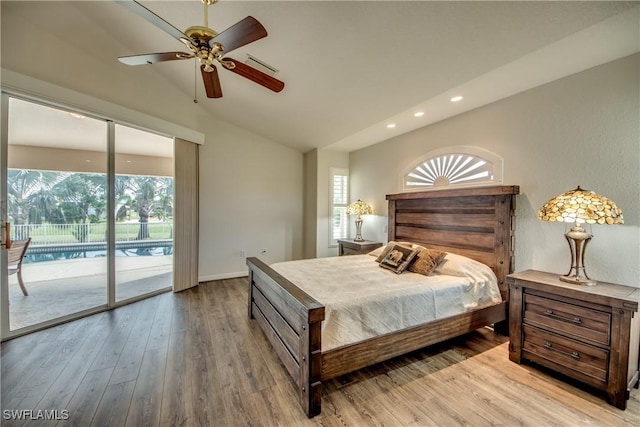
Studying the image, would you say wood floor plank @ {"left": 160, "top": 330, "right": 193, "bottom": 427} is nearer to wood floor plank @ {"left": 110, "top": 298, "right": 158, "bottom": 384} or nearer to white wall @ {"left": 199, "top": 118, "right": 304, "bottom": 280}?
wood floor plank @ {"left": 110, "top": 298, "right": 158, "bottom": 384}

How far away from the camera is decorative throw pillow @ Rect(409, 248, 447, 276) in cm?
269

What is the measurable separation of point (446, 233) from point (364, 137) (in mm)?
2085

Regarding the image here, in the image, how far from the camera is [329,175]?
5062 millimetres

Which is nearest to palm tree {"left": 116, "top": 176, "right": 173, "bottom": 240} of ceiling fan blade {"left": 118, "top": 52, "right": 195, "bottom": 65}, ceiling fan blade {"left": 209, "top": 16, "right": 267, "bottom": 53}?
ceiling fan blade {"left": 118, "top": 52, "right": 195, "bottom": 65}

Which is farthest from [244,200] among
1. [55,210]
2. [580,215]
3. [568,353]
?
[568,353]

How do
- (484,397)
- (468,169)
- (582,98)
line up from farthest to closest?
(468,169) → (582,98) → (484,397)

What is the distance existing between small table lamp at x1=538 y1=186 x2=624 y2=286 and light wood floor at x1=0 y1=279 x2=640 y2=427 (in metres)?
0.94

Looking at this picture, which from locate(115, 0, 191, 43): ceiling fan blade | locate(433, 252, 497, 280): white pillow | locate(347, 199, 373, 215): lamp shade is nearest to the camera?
locate(115, 0, 191, 43): ceiling fan blade

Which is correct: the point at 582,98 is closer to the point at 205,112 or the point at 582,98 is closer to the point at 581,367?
the point at 581,367

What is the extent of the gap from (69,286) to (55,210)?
101 cm

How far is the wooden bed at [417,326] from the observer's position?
166 centimetres

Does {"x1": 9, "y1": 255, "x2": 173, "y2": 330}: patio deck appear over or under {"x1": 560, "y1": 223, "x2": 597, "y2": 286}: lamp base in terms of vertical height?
under

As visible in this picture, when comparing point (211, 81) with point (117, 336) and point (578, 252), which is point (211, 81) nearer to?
point (117, 336)

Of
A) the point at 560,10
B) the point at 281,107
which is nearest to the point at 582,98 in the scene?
the point at 560,10
